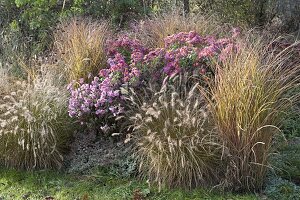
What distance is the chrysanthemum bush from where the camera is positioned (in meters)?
5.35

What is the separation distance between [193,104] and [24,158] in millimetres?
2043

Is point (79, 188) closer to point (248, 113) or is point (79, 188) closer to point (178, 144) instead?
point (178, 144)

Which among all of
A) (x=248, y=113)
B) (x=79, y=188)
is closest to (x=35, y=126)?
(x=79, y=188)

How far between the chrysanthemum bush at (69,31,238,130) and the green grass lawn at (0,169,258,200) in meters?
0.72

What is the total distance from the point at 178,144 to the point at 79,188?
118 centimetres

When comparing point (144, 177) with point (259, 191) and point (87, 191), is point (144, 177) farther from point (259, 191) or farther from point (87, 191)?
point (259, 191)

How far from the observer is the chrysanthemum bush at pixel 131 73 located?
5.35 m

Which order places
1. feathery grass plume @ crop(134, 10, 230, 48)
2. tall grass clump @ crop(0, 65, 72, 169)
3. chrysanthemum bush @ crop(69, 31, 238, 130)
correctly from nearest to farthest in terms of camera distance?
tall grass clump @ crop(0, 65, 72, 169)
chrysanthemum bush @ crop(69, 31, 238, 130)
feathery grass plume @ crop(134, 10, 230, 48)

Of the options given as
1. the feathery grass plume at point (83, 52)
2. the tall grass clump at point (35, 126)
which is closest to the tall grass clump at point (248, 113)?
the tall grass clump at point (35, 126)

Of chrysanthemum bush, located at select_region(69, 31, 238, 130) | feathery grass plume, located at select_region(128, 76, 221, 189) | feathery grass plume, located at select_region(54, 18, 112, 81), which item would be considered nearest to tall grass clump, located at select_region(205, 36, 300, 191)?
feathery grass plume, located at select_region(128, 76, 221, 189)

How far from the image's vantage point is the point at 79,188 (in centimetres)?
489

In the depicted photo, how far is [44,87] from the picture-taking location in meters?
5.50

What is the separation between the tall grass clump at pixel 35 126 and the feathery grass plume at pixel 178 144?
3.72 feet

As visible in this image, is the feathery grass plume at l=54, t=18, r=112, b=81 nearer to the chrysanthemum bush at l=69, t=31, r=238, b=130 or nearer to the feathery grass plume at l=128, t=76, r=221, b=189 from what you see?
the chrysanthemum bush at l=69, t=31, r=238, b=130
